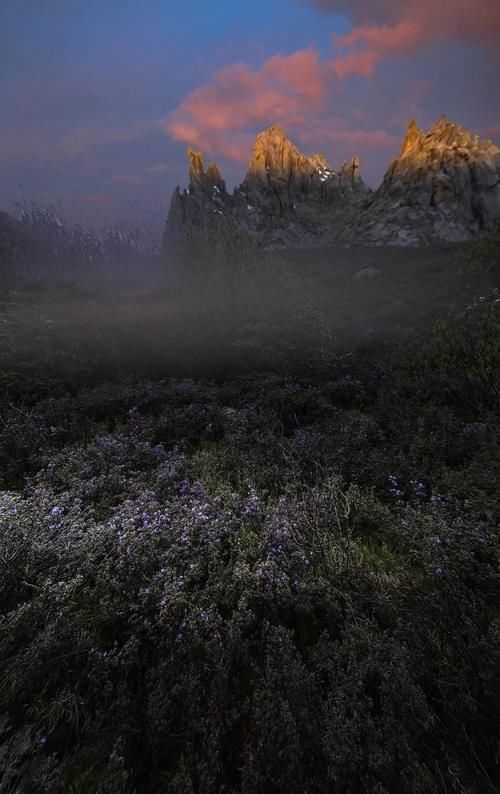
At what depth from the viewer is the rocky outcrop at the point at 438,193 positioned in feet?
214

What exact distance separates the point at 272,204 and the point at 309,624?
121213 mm

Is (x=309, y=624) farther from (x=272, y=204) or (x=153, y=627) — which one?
(x=272, y=204)

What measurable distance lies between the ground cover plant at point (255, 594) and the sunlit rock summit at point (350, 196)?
36.2m

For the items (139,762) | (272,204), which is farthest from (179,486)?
(272,204)

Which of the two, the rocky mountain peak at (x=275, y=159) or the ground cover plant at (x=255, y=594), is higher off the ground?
the rocky mountain peak at (x=275, y=159)

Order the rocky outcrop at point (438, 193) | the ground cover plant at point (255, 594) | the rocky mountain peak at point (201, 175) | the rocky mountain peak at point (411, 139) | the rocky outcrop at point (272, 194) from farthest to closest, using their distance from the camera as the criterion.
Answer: the rocky mountain peak at point (201, 175) → the rocky outcrop at point (272, 194) → the rocky mountain peak at point (411, 139) → the rocky outcrop at point (438, 193) → the ground cover plant at point (255, 594)

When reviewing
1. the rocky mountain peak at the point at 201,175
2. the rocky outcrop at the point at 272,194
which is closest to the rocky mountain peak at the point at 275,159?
the rocky outcrop at the point at 272,194

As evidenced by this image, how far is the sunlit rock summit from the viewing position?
67375 millimetres

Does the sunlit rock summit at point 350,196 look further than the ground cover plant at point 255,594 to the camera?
Yes

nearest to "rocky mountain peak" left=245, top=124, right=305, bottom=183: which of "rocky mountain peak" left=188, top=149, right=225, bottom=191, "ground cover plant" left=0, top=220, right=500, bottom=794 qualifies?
"rocky mountain peak" left=188, top=149, right=225, bottom=191

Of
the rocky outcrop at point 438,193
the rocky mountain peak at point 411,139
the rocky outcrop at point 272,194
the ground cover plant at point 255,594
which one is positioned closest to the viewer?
the ground cover plant at point 255,594

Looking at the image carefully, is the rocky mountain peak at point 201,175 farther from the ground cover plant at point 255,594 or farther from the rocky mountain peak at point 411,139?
the ground cover plant at point 255,594

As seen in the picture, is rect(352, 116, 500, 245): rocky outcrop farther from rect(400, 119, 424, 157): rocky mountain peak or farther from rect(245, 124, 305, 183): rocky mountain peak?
rect(245, 124, 305, 183): rocky mountain peak

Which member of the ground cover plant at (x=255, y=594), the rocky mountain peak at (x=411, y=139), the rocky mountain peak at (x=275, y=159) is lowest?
the ground cover plant at (x=255, y=594)
